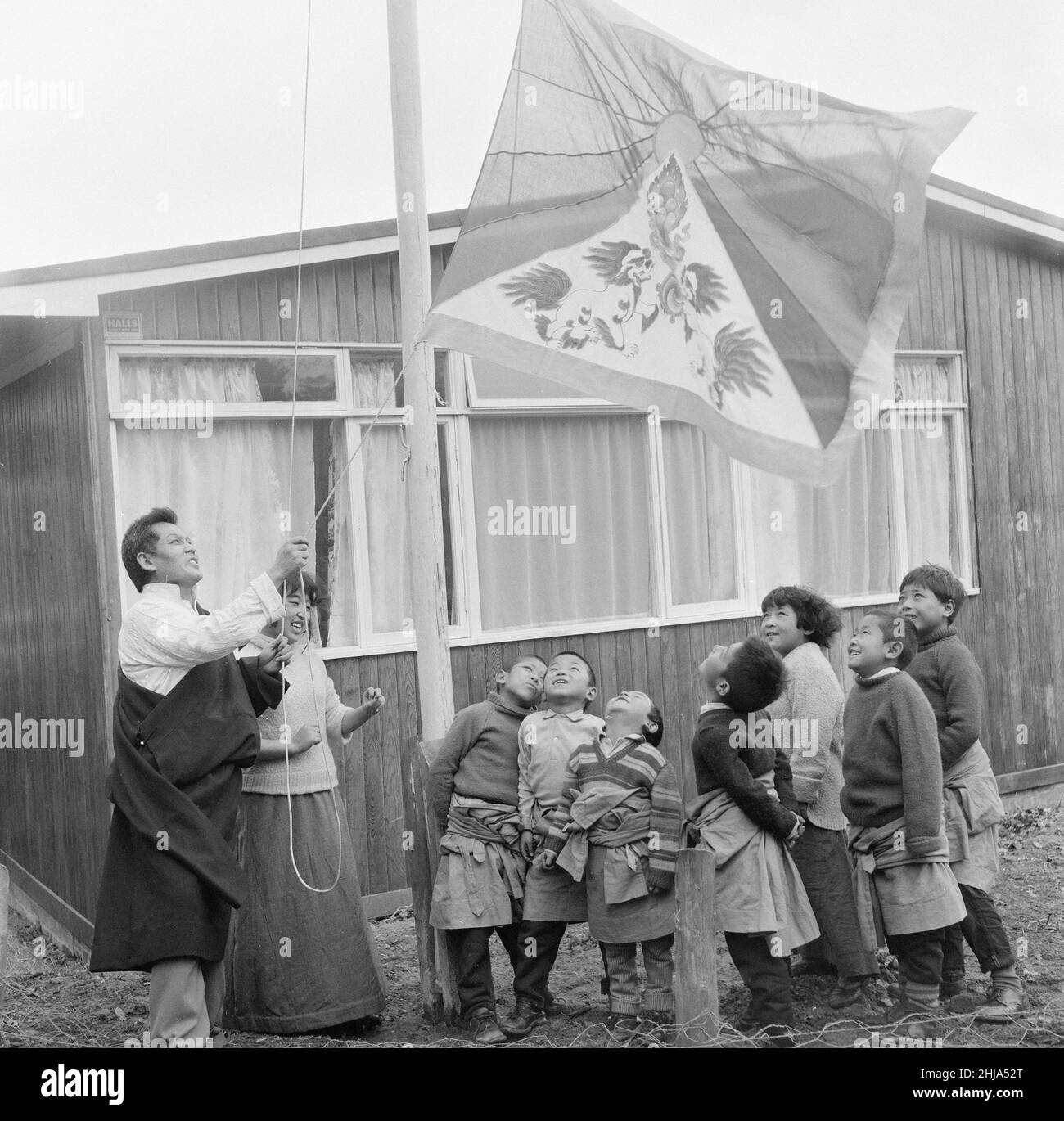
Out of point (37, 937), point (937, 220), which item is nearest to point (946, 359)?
point (937, 220)

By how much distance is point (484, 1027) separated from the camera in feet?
16.0

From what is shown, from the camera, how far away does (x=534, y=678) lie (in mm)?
5121

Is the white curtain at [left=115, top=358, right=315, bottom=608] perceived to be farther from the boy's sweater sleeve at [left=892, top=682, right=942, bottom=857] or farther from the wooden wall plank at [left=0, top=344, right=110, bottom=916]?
the boy's sweater sleeve at [left=892, top=682, right=942, bottom=857]

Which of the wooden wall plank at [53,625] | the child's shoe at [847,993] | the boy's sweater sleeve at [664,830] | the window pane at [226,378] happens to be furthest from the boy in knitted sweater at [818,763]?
the wooden wall plank at [53,625]

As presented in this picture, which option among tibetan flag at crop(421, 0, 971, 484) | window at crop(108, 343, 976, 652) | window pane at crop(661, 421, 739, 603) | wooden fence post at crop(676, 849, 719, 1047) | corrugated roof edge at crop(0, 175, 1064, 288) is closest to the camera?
wooden fence post at crop(676, 849, 719, 1047)

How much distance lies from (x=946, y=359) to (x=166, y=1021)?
7538mm

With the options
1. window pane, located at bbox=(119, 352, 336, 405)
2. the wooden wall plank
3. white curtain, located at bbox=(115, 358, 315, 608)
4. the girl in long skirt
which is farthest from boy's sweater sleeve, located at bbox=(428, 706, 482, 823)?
window pane, located at bbox=(119, 352, 336, 405)

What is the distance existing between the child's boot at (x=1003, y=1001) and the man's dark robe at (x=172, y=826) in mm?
2888

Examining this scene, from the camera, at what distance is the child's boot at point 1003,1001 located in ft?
16.4

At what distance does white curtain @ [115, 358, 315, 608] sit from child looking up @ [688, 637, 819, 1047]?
8.99 ft

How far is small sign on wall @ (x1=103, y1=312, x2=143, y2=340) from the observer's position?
6305 mm

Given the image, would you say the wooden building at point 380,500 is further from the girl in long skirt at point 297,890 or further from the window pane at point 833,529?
the girl in long skirt at point 297,890

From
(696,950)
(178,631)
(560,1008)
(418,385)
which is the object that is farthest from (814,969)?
(178,631)
